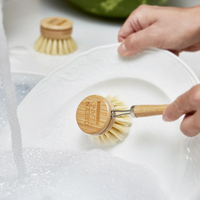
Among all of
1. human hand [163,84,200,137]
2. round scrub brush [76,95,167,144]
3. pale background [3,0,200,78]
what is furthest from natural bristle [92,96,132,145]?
pale background [3,0,200,78]

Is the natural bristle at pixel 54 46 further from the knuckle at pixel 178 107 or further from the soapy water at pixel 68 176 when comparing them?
the knuckle at pixel 178 107

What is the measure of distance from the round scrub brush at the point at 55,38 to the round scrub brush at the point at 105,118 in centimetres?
33

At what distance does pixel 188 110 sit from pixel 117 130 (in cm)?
16

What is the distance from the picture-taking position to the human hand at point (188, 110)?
35cm

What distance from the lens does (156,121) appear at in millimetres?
500

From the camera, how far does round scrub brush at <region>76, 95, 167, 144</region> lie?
1.53 feet

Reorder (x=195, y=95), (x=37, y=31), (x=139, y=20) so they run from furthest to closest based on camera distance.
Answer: (x=37, y=31) → (x=139, y=20) → (x=195, y=95)

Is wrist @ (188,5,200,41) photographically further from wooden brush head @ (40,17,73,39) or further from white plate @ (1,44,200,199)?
wooden brush head @ (40,17,73,39)

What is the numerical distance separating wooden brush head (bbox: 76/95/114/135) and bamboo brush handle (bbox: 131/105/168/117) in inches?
1.9

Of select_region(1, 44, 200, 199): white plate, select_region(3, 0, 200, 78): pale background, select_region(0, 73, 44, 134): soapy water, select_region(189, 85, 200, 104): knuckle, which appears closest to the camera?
select_region(189, 85, 200, 104): knuckle

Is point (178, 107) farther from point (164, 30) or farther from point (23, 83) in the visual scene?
point (23, 83)

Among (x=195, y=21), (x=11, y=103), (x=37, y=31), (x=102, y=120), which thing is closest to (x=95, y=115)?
(x=102, y=120)

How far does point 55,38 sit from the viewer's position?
0.79 metres

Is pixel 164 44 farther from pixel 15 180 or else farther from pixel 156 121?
pixel 15 180
